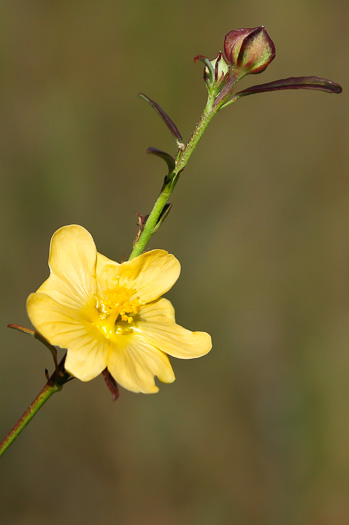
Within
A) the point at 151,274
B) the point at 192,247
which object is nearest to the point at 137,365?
the point at 151,274

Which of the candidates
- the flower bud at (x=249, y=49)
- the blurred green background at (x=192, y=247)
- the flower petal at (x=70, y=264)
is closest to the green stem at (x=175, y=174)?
the flower bud at (x=249, y=49)

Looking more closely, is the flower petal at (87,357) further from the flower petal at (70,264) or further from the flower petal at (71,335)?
the flower petal at (70,264)

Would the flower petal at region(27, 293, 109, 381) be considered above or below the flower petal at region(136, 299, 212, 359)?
below

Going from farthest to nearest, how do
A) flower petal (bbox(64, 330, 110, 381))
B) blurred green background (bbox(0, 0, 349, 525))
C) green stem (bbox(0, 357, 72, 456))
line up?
blurred green background (bbox(0, 0, 349, 525)), flower petal (bbox(64, 330, 110, 381)), green stem (bbox(0, 357, 72, 456))

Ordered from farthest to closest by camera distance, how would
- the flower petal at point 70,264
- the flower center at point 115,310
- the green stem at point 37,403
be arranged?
the flower center at point 115,310, the flower petal at point 70,264, the green stem at point 37,403

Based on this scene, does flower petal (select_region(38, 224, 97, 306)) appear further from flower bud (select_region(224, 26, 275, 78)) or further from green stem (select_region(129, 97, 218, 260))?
flower bud (select_region(224, 26, 275, 78))

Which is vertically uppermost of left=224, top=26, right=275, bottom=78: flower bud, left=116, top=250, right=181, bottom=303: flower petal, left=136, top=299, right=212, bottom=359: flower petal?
left=224, top=26, right=275, bottom=78: flower bud

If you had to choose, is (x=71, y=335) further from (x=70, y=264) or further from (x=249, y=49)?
(x=249, y=49)

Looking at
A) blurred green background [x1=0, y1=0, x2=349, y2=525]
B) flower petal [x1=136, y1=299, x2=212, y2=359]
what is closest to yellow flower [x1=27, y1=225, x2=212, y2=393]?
flower petal [x1=136, y1=299, x2=212, y2=359]
